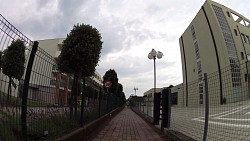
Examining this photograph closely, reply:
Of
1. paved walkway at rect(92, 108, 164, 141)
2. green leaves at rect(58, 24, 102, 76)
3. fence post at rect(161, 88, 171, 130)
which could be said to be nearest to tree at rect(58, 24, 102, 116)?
green leaves at rect(58, 24, 102, 76)

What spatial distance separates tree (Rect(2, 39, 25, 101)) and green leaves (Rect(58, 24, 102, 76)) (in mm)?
4924

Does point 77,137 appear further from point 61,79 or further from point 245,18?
point 245,18

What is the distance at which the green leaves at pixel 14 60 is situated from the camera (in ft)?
12.0

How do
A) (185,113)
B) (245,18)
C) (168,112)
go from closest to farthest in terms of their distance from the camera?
1. (185,113)
2. (168,112)
3. (245,18)

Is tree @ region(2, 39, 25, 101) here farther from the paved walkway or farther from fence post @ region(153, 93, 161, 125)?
fence post @ region(153, 93, 161, 125)

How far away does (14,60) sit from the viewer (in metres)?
4.05

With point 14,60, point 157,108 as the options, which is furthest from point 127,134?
point 14,60

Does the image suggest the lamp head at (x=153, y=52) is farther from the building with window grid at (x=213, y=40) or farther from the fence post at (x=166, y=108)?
the building with window grid at (x=213, y=40)

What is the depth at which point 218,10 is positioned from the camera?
2228 inches

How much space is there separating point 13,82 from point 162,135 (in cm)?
635

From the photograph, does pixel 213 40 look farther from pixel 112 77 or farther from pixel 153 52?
pixel 153 52

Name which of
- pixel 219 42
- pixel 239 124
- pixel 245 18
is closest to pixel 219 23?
pixel 219 42

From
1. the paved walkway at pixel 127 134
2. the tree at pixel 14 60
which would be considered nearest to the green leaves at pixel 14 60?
the tree at pixel 14 60

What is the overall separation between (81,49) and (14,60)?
5145 mm
